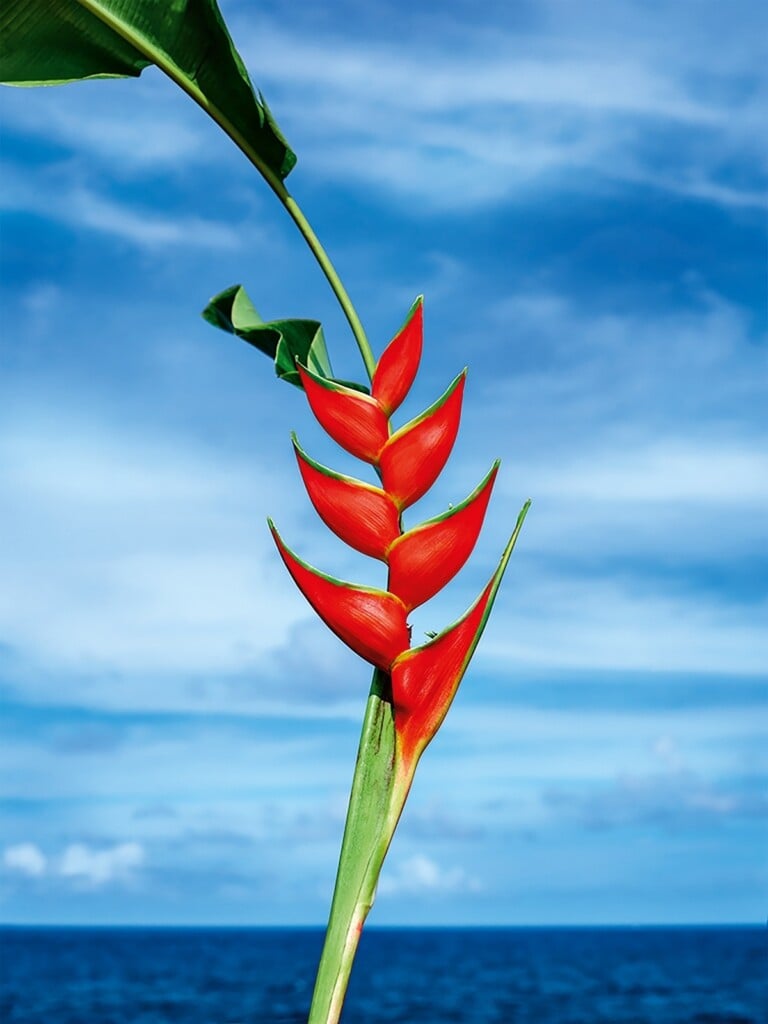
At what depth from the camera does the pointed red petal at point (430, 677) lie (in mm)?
1438

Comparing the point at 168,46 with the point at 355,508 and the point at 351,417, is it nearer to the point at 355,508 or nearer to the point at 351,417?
the point at 351,417

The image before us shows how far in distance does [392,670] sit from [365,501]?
0.21 m

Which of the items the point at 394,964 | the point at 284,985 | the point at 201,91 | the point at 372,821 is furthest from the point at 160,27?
the point at 394,964

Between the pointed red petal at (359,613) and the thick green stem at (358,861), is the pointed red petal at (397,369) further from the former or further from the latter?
the thick green stem at (358,861)

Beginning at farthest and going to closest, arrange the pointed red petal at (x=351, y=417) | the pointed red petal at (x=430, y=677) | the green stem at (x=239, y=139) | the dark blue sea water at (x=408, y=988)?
the dark blue sea water at (x=408, y=988) → the green stem at (x=239, y=139) → the pointed red petal at (x=351, y=417) → the pointed red petal at (x=430, y=677)

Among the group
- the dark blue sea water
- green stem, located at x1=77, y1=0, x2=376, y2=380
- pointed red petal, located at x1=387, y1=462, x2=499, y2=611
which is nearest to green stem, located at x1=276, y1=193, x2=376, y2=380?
green stem, located at x1=77, y1=0, x2=376, y2=380

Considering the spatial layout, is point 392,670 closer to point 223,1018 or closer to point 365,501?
point 365,501

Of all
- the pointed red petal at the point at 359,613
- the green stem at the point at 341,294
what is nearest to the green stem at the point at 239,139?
the green stem at the point at 341,294

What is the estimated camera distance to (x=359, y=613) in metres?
1.45

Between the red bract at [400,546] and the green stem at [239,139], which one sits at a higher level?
the green stem at [239,139]

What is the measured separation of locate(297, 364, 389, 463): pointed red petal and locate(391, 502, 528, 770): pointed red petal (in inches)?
9.3

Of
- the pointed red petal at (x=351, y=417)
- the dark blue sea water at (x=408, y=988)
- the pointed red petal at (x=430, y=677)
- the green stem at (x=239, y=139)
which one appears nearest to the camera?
the pointed red petal at (x=430, y=677)

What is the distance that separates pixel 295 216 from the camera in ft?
5.71

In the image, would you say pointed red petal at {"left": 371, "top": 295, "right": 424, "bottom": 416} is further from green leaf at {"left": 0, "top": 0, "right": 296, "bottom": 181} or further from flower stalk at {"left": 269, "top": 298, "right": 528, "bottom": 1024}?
green leaf at {"left": 0, "top": 0, "right": 296, "bottom": 181}
